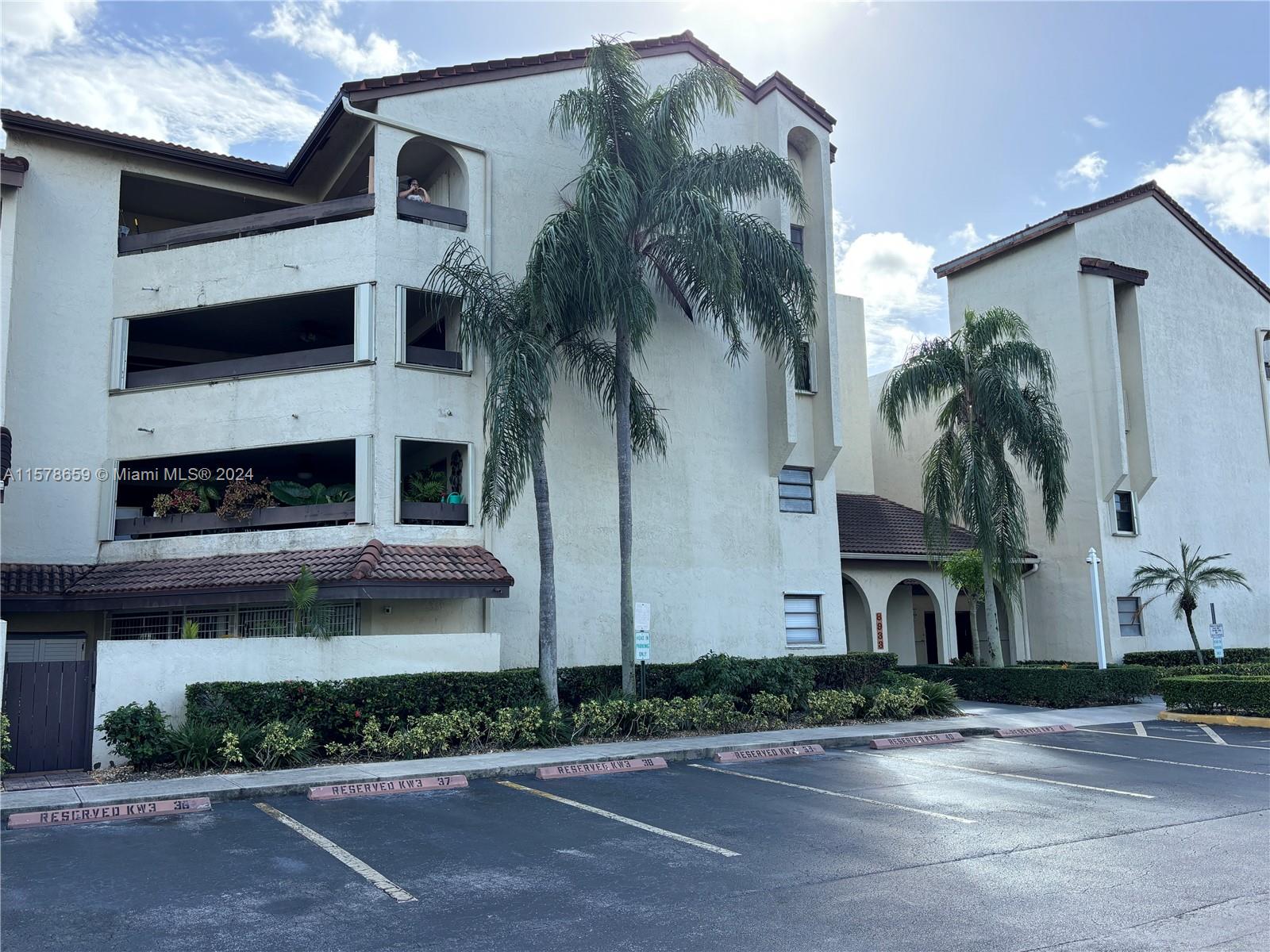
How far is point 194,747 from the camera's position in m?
14.5

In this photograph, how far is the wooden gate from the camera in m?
14.8

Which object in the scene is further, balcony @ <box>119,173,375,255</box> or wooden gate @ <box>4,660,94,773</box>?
balcony @ <box>119,173,375,255</box>

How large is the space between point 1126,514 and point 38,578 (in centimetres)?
2852

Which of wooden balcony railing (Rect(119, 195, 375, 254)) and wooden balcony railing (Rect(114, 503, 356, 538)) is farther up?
wooden balcony railing (Rect(119, 195, 375, 254))

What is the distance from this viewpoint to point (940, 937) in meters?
7.07

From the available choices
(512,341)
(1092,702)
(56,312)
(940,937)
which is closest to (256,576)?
(512,341)

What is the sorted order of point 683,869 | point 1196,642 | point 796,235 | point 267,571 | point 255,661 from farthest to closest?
point 1196,642 < point 796,235 < point 267,571 < point 255,661 < point 683,869

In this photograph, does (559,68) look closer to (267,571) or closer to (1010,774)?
(267,571)

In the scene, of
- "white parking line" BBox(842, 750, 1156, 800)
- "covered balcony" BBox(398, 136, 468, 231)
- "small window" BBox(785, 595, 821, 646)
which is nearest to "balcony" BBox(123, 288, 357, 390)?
"covered balcony" BBox(398, 136, 468, 231)

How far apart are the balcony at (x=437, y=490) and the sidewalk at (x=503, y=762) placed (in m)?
5.29

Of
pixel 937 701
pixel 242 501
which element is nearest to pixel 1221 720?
pixel 937 701

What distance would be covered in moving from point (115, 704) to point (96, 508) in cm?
646

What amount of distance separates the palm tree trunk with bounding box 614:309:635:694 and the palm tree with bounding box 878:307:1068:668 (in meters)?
7.58

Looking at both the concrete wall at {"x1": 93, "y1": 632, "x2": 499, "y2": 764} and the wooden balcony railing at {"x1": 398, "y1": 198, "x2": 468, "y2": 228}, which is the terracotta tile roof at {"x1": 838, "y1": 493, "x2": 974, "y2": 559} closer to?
the concrete wall at {"x1": 93, "y1": 632, "x2": 499, "y2": 764}
